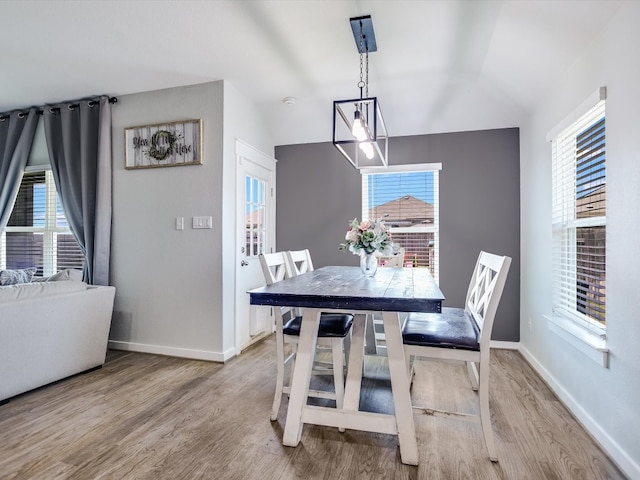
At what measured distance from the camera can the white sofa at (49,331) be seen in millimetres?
2293

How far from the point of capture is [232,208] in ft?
10.6

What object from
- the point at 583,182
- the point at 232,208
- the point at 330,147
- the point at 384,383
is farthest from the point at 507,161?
the point at 232,208

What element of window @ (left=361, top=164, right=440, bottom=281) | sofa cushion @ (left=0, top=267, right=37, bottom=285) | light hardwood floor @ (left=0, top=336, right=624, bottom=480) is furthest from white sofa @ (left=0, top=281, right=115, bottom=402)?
window @ (left=361, top=164, right=440, bottom=281)

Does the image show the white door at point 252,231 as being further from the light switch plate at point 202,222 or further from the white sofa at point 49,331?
the white sofa at point 49,331

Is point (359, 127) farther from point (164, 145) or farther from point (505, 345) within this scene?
point (505, 345)

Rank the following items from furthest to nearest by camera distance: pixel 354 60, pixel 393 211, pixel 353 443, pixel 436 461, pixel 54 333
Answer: pixel 393 211
pixel 354 60
pixel 54 333
pixel 353 443
pixel 436 461

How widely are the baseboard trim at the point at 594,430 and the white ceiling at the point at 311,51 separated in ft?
7.18

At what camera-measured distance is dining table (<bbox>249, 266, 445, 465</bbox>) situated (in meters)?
1.58

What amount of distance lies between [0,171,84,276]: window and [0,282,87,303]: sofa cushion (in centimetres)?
126

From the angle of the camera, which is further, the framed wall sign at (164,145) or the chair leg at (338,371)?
the framed wall sign at (164,145)

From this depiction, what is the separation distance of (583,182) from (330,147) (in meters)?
2.49

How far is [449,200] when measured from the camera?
3697 millimetres

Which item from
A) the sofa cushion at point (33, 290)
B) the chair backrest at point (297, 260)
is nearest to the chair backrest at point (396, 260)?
the chair backrest at point (297, 260)

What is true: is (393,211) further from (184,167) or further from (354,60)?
(184,167)
